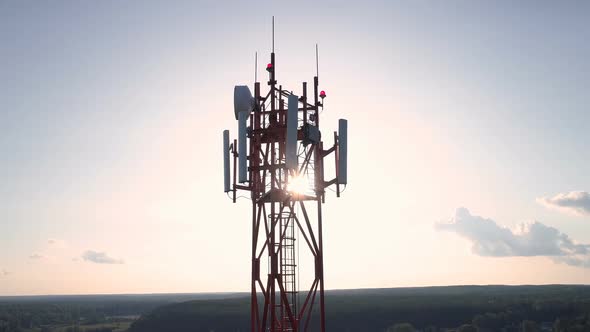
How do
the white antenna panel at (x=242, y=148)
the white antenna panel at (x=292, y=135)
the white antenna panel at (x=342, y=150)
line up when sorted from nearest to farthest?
the white antenna panel at (x=292, y=135)
the white antenna panel at (x=242, y=148)
the white antenna panel at (x=342, y=150)

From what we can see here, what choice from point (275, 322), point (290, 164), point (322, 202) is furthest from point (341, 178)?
point (275, 322)

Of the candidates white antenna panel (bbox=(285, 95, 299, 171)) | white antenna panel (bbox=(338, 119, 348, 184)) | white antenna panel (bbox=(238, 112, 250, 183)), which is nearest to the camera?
white antenna panel (bbox=(285, 95, 299, 171))

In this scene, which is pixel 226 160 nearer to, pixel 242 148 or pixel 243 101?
pixel 242 148

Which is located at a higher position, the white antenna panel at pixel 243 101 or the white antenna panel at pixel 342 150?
the white antenna panel at pixel 243 101

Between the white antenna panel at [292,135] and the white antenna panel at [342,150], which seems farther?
the white antenna panel at [342,150]

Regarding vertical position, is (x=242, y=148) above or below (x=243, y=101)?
below

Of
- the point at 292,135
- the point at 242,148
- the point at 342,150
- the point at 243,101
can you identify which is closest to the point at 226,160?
the point at 242,148

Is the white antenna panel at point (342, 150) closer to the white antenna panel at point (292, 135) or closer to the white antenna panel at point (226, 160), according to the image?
the white antenna panel at point (292, 135)

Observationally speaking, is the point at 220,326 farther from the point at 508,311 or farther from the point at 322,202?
the point at 322,202

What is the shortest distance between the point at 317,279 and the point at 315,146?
22.3ft

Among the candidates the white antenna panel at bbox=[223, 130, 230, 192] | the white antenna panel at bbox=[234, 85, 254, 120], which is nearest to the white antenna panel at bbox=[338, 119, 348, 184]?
the white antenna panel at bbox=[234, 85, 254, 120]

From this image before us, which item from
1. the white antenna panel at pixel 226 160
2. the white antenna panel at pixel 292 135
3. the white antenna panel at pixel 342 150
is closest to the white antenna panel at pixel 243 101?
the white antenna panel at pixel 226 160

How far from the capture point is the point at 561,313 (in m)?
170

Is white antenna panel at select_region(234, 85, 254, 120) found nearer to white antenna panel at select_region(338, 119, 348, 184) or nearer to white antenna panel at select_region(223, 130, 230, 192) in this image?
white antenna panel at select_region(223, 130, 230, 192)
